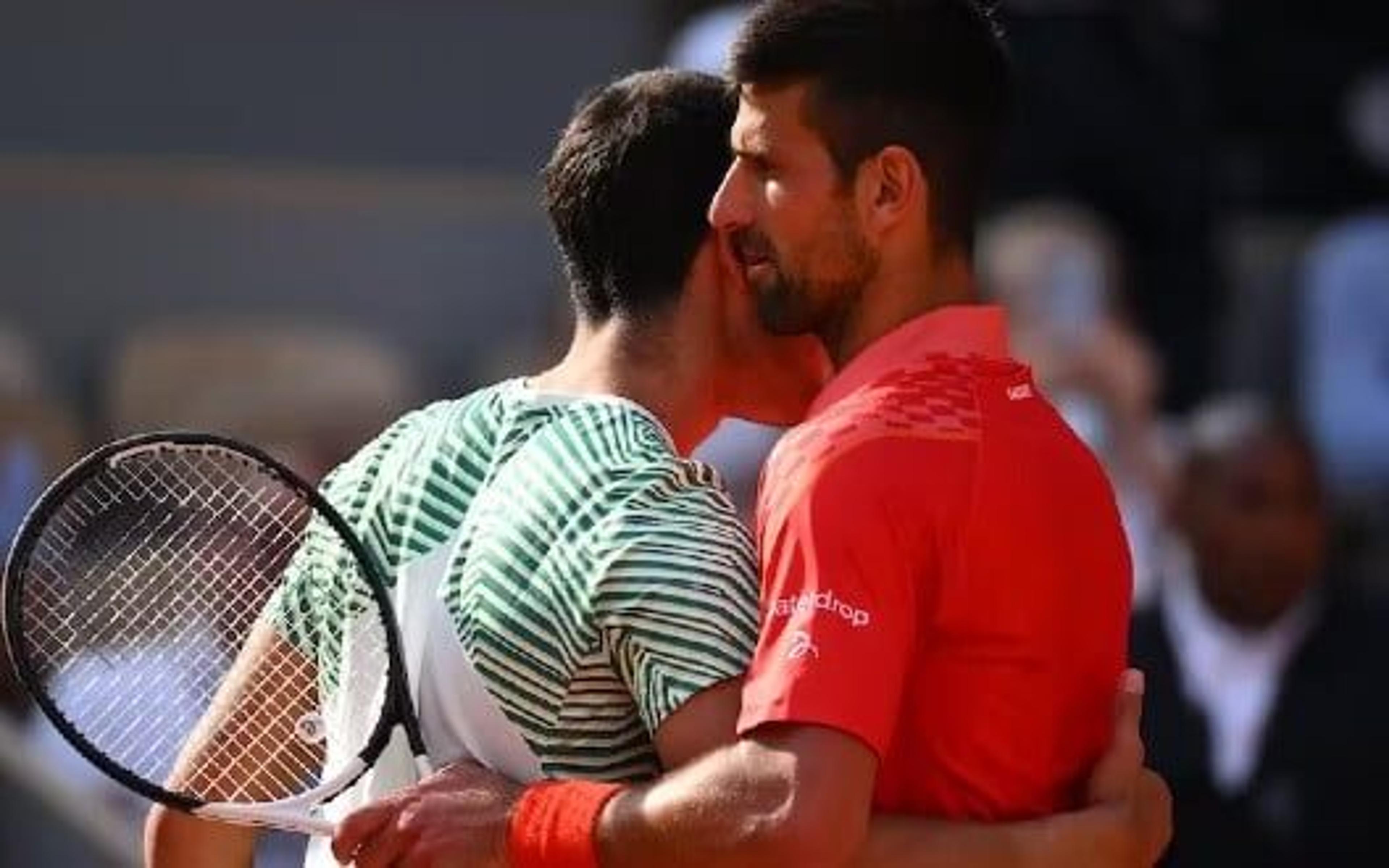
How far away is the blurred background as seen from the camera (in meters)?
9.52

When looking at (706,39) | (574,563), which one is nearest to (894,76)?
(574,563)

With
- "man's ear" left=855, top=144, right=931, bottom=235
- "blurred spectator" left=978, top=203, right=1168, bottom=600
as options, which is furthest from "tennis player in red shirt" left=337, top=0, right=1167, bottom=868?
"blurred spectator" left=978, top=203, right=1168, bottom=600

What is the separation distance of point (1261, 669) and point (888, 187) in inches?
163

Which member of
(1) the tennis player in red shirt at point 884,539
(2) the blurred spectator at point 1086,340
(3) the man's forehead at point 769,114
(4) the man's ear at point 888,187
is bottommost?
(2) the blurred spectator at point 1086,340

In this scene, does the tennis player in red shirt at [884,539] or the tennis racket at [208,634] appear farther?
the tennis racket at [208,634]

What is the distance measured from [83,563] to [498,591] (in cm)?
65

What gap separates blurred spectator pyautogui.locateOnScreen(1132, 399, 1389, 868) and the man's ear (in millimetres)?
3562

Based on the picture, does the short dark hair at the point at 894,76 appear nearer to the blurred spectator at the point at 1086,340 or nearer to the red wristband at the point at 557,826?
the red wristband at the point at 557,826

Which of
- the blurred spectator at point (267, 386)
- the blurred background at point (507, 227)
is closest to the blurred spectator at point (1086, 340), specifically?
the blurred background at point (507, 227)

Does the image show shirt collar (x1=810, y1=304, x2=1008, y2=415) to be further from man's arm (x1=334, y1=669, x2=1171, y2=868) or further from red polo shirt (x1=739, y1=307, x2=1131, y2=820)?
man's arm (x1=334, y1=669, x2=1171, y2=868)

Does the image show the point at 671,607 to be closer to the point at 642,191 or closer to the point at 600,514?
the point at 600,514

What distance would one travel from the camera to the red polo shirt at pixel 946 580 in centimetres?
425

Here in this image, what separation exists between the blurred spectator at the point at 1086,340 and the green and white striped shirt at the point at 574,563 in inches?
189

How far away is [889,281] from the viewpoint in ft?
14.8
